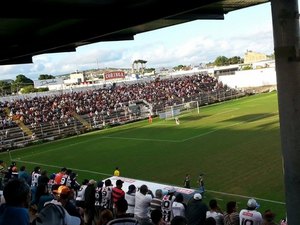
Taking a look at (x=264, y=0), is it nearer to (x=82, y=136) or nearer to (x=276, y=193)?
(x=276, y=193)

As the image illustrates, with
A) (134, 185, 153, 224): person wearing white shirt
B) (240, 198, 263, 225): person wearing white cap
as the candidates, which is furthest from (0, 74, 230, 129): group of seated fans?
(240, 198, 263, 225): person wearing white cap

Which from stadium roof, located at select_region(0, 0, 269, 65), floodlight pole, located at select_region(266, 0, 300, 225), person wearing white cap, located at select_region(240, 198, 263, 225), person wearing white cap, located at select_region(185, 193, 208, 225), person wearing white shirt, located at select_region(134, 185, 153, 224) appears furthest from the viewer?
person wearing white shirt, located at select_region(134, 185, 153, 224)

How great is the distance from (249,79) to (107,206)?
6311 cm

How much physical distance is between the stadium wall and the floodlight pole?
220ft

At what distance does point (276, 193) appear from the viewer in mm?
14469

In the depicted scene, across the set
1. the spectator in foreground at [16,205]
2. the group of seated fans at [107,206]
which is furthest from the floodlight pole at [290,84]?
the spectator in foreground at [16,205]

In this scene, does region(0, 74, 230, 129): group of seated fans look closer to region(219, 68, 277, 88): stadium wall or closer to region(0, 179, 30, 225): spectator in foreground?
region(219, 68, 277, 88): stadium wall

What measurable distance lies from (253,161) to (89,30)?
13.9m

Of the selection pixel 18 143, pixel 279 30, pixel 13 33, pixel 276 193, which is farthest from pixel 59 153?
pixel 279 30

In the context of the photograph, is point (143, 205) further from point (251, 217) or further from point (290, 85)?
point (290, 85)

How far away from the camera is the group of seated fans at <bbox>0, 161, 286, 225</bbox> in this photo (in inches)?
148

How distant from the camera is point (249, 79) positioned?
70.4m

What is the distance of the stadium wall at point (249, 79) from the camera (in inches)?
2719

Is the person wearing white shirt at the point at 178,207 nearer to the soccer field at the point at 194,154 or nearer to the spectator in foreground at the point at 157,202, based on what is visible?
the spectator in foreground at the point at 157,202
